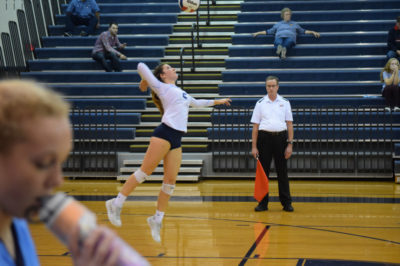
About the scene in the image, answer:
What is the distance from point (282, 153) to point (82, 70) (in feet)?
22.4

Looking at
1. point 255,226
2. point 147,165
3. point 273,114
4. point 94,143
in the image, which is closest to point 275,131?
point 273,114

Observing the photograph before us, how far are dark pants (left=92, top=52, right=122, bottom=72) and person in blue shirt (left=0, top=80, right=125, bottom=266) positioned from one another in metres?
11.9

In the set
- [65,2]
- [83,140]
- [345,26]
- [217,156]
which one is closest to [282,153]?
[217,156]

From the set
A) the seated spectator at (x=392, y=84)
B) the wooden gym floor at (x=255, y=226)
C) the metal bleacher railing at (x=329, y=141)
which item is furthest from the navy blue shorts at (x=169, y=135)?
the seated spectator at (x=392, y=84)

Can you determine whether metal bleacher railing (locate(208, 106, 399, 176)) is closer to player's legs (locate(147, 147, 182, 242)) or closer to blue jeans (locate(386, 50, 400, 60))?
blue jeans (locate(386, 50, 400, 60))

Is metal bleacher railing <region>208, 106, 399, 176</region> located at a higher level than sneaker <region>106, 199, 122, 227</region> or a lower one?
lower

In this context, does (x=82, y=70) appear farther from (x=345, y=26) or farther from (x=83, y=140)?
(x=345, y=26)

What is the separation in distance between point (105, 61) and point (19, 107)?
12106mm

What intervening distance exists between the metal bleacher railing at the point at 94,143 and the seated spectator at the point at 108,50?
164 centimetres

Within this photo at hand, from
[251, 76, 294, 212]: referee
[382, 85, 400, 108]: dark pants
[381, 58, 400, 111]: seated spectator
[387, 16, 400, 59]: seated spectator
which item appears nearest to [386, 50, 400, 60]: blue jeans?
[387, 16, 400, 59]: seated spectator

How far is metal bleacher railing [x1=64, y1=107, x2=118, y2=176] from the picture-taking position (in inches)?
422

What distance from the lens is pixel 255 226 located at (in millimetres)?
6484

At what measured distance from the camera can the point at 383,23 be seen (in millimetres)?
13016

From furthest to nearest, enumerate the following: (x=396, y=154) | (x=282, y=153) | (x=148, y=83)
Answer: (x=396, y=154)
(x=282, y=153)
(x=148, y=83)
